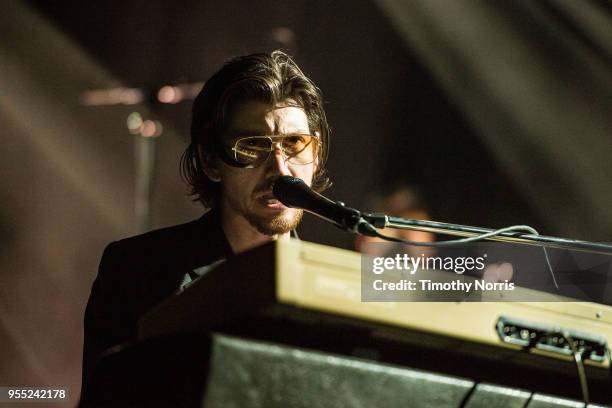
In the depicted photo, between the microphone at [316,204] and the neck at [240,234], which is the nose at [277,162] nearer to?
the neck at [240,234]

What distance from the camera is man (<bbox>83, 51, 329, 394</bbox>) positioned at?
1682mm

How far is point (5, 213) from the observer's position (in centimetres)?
363

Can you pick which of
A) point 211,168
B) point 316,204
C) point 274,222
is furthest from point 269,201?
point 316,204

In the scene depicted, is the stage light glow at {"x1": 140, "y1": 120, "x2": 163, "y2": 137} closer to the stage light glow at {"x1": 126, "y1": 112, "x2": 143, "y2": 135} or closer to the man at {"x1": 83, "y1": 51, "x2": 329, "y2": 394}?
the stage light glow at {"x1": 126, "y1": 112, "x2": 143, "y2": 135}

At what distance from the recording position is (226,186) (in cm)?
198

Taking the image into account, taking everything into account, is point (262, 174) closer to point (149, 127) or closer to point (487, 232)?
point (487, 232)

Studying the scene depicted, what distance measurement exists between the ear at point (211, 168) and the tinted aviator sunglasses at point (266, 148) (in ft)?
0.74

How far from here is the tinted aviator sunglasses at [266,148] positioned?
5.97 feet

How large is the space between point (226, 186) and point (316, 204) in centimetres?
80

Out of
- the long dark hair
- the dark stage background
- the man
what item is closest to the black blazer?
the man

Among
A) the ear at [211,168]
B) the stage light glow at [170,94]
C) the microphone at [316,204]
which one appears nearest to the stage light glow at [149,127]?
the stage light glow at [170,94]

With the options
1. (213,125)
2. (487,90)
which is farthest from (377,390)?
(487,90)

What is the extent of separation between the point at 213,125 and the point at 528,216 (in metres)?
2.26

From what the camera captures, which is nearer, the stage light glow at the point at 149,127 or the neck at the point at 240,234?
the neck at the point at 240,234
